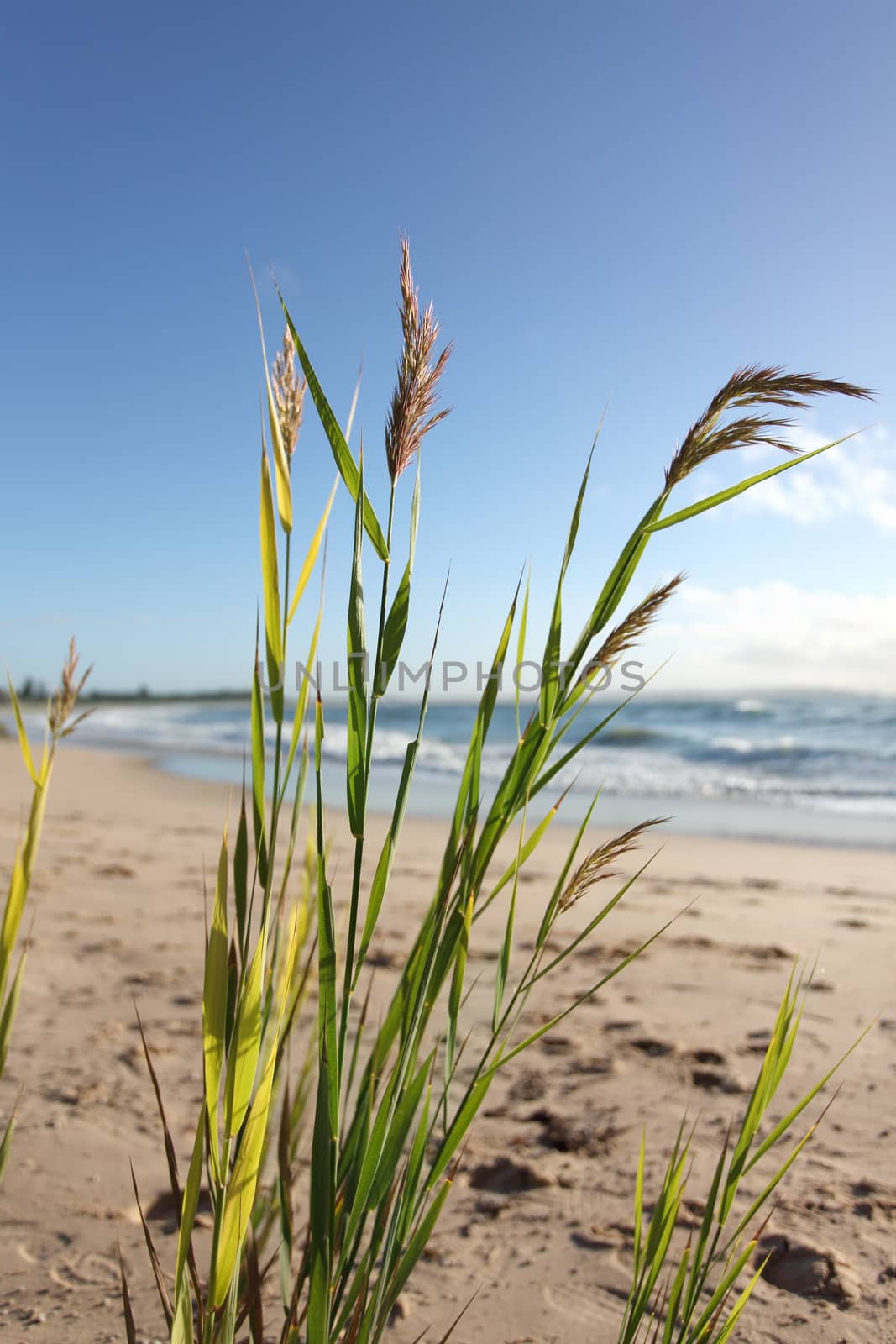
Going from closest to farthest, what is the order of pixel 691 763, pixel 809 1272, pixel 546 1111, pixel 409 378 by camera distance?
pixel 409 378 < pixel 809 1272 < pixel 546 1111 < pixel 691 763

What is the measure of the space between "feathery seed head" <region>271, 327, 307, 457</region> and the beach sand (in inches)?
58.2

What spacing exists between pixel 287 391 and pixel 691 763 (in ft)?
50.6

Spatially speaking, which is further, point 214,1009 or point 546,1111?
point 546,1111

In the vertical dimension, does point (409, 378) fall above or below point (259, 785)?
above

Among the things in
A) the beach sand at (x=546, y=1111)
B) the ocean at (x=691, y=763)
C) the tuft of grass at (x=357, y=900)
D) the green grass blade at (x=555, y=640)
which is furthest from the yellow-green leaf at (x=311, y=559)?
the ocean at (x=691, y=763)

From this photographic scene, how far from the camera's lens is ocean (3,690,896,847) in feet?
31.4

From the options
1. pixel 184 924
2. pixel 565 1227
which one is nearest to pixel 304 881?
pixel 565 1227

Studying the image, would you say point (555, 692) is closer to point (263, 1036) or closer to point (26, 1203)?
point (263, 1036)

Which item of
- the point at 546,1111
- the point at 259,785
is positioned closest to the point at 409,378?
the point at 259,785

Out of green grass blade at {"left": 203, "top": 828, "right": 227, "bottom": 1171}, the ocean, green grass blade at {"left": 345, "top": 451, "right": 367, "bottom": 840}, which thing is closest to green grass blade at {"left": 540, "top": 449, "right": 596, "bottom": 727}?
green grass blade at {"left": 345, "top": 451, "right": 367, "bottom": 840}

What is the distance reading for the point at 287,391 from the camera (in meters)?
0.89

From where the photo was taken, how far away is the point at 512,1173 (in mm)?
2131

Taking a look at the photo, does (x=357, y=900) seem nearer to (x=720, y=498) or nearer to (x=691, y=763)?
(x=720, y=498)

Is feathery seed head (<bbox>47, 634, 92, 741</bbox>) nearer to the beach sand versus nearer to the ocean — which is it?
the beach sand
